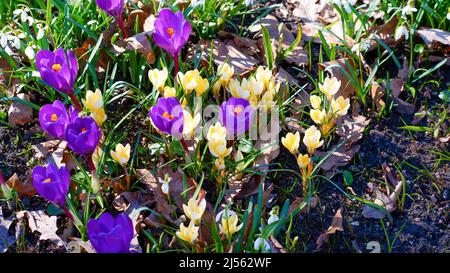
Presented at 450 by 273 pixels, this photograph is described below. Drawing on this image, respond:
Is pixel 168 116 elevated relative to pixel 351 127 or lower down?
elevated

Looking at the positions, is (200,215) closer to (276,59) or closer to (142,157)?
(142,157)

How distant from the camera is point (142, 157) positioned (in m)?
2.63

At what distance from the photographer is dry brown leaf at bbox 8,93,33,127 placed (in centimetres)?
280

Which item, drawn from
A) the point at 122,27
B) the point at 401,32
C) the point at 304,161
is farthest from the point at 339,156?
the point at 122,27

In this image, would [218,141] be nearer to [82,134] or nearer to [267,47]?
[82,134]

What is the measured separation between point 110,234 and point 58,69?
770 millimetres

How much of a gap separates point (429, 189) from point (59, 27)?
1.76m

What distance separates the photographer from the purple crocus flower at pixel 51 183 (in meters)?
2.13

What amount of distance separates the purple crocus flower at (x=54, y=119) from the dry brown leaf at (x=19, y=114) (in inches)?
20.5

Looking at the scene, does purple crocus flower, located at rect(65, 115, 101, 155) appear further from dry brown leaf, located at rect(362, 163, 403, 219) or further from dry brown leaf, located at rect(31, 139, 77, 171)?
dry brown leaf, located at rect(362, 163, 403, 219)

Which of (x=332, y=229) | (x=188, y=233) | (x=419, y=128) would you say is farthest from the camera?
(x=419, y=128)

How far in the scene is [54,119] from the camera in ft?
7.61

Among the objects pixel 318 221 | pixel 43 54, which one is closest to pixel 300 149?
pixel 318 221

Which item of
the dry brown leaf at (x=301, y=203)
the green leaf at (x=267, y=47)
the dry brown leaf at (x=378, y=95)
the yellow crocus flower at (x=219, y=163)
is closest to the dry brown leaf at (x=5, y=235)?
the yellow crocus flower at (x=219, y=163)
